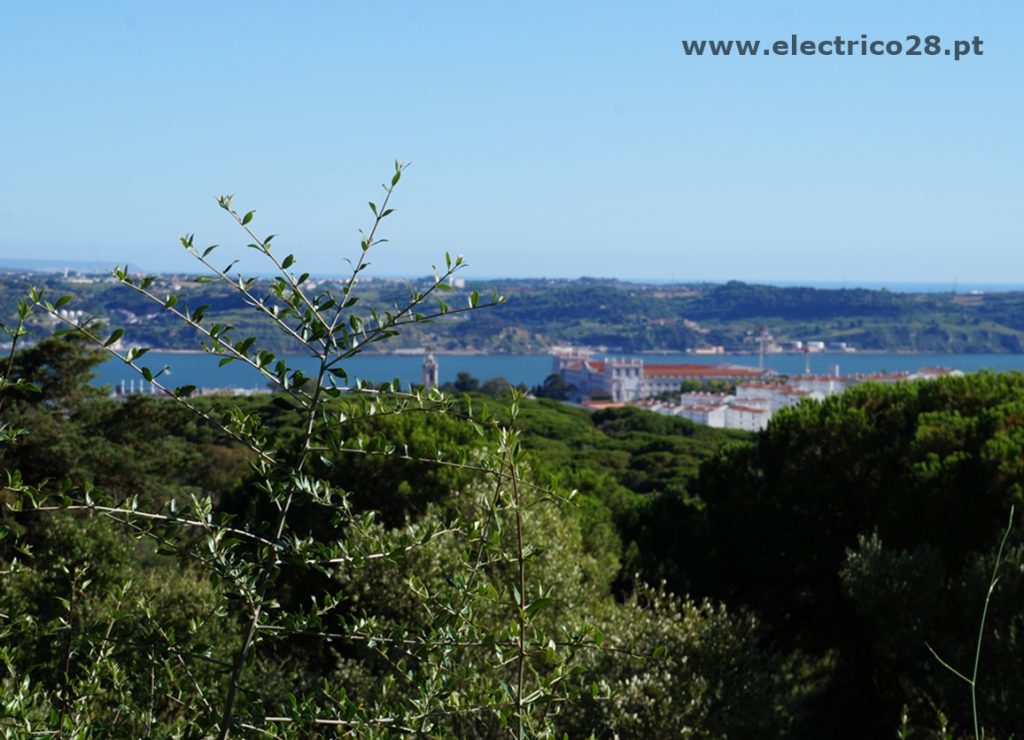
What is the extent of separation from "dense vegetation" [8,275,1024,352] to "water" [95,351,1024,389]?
8.13ft

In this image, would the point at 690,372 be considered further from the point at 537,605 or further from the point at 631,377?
the point at 537,605

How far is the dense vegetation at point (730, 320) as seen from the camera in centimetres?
14362

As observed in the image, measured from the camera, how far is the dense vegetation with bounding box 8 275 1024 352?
5655 inches

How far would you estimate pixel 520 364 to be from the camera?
144125mm

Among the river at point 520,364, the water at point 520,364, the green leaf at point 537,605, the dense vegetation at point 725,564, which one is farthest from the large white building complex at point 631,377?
the green leaf at point 537,605

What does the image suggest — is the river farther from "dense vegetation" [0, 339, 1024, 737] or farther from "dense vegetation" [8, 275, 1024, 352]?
"dense vegetation" [0, 339, 1024, 737]

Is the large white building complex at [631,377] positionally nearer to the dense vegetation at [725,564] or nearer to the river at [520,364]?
the river at [520,364]

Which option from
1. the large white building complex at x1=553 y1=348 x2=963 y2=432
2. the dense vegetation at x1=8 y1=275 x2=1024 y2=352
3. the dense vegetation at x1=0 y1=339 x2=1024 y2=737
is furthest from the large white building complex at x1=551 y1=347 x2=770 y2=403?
the dense vegetation at x1=0 y1=339 x2=1024 y2=737

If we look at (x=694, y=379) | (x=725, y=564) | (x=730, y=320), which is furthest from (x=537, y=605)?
(x=730, y=320)

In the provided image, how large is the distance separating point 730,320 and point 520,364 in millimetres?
43147

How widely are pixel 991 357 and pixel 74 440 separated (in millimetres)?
132097

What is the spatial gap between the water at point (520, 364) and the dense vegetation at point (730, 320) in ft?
8.13

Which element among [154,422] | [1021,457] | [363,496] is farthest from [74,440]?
[1021,457]

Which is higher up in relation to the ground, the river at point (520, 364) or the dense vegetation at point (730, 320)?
Answer: the dense vegetation at point (730, 320)
